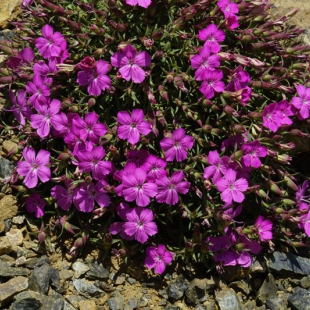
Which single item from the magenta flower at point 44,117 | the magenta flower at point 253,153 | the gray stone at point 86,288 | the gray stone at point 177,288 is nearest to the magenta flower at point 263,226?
the magenta flower at point 253,153

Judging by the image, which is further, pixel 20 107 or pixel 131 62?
pixel 20 107

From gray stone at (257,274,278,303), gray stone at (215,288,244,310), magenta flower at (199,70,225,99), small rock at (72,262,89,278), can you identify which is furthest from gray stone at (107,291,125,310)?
magenta flower at (199,70,225,99)

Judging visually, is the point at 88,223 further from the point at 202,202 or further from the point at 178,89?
the point at 178,89

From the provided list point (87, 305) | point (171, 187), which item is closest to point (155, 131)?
point (171, 187)

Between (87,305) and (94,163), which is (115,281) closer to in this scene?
(87,305)

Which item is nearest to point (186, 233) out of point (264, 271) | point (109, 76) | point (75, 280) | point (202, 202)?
point (202, 202)

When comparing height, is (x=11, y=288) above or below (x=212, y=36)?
below

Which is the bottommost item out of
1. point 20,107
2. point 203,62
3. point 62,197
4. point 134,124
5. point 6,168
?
point 6,168

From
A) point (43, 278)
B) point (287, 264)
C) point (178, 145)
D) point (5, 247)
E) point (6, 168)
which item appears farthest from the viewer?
point (287, 264)
